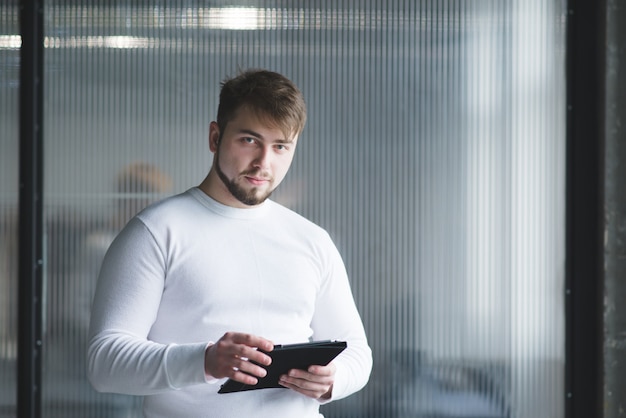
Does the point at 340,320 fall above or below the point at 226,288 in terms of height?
below

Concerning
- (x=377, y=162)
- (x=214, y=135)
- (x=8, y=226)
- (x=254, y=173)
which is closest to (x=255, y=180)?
(x=254, y=173)

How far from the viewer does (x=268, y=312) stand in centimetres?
146

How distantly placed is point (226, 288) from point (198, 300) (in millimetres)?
61

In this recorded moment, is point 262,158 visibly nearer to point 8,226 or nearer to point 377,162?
point 377,162

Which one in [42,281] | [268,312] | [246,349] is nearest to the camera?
[246,349]

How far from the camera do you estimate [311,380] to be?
1.39 metres

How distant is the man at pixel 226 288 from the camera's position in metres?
1.30

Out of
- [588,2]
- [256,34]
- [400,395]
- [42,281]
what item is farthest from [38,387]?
[588,2]

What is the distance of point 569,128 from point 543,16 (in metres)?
0.42

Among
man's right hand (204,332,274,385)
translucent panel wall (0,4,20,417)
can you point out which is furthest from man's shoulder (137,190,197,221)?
translucent panel wall (0,4,20,417)

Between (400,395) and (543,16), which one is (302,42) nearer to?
(543,16)

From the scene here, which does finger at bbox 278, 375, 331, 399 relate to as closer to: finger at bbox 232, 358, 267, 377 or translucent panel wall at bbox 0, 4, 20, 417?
finger at bbox 232, 358, 267, 377

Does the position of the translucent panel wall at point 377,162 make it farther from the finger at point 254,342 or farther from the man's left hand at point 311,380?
the finger at point 254,342

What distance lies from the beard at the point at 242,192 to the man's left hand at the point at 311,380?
366 millimetres
